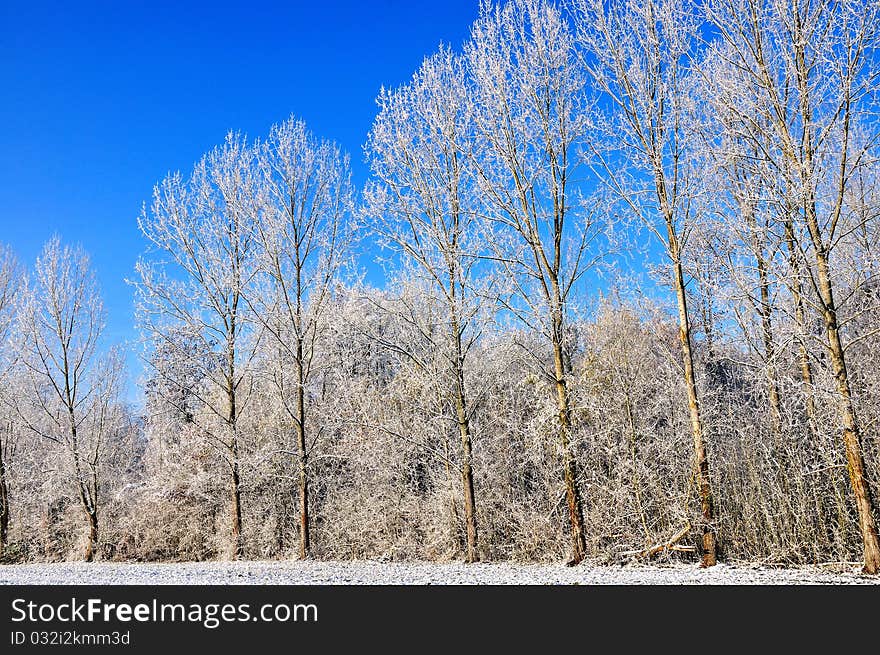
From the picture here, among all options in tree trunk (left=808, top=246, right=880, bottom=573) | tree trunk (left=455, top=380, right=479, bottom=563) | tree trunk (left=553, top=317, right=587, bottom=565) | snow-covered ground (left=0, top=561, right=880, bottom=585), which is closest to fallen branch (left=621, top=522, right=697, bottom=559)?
snow-covered ground (left=0, top=561, right=880, bottom=585)

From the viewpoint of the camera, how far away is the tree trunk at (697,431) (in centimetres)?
930

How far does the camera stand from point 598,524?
1356cm

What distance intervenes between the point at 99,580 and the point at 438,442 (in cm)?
886

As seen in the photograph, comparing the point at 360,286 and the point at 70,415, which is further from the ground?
the point at 360,286

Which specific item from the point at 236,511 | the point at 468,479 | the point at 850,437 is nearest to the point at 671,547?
the point at 850,437

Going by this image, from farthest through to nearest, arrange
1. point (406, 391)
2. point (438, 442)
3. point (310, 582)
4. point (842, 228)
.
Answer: point (406, 391)
point (438, 442)
point (842, 228)
point (310, 582)

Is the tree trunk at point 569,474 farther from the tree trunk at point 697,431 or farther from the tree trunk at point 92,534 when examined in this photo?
the tree trunk at point 92,534

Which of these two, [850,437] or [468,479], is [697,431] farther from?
[468,479]

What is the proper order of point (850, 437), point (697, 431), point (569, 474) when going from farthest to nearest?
point (569, 474), point (697, 431), point (850, 437)

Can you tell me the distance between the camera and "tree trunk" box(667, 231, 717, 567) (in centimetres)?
930

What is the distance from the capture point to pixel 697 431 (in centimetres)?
955
